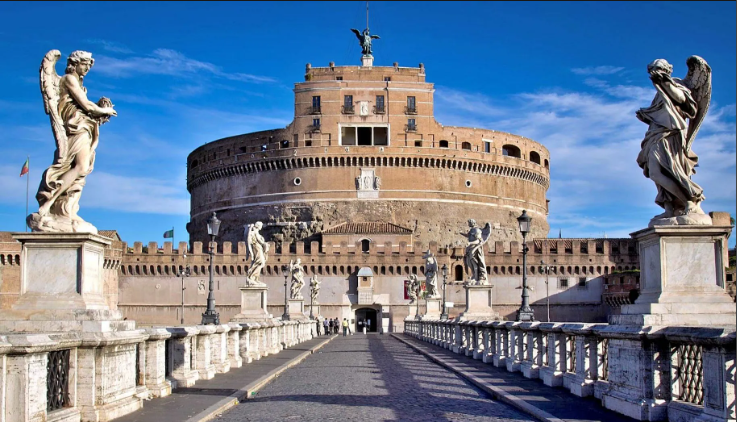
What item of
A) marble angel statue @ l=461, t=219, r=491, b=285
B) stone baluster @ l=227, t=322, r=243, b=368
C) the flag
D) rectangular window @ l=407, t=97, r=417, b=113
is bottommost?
stone baluster @ l=227, t=322, r=243, b=368

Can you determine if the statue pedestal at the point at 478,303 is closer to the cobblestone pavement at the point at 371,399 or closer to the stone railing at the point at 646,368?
the cobblestone pavement at the point at 371,399

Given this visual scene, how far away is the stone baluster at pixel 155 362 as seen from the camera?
348 inches

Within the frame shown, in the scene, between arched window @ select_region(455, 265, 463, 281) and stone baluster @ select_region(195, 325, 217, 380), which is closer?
stone baluster @ select_region(195, 325, 217, 380)

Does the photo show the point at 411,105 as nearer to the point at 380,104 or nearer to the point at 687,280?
the point at 380,104

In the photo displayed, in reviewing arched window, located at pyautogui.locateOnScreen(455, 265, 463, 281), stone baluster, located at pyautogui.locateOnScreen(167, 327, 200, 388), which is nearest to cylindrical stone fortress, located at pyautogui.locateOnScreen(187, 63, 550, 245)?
arched window, located at pyautogui.locateOnScreen(455, 265, 463, 281)

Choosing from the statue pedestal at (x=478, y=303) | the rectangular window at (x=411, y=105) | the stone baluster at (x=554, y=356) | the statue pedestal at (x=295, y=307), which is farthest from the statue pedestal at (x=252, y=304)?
the rectangular window at (x=411, y=105)

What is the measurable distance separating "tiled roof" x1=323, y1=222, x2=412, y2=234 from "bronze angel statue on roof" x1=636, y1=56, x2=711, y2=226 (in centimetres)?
6155

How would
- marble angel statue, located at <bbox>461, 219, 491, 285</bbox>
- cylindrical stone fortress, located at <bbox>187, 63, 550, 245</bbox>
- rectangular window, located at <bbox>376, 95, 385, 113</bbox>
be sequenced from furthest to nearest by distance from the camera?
rectangular window, located at <bbox>376, 95, 385, 113</bbox>, cylindrical stone fortress, located at <bbox>187, 63, 550, 245</bbox>, marble angel statue, located at <bbox>461, 219, 491, 285</bbox>

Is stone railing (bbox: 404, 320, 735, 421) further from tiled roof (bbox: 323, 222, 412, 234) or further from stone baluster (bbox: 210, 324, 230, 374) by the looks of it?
tiled roof (bbox: 323, 222, 412, 234)

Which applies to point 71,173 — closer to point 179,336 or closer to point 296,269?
point 179,336

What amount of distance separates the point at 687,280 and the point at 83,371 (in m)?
5.27

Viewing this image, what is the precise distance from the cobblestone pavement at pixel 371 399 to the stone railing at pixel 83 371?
0.96 m

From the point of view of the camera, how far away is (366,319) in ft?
219

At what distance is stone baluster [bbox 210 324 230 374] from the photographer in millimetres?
12602
